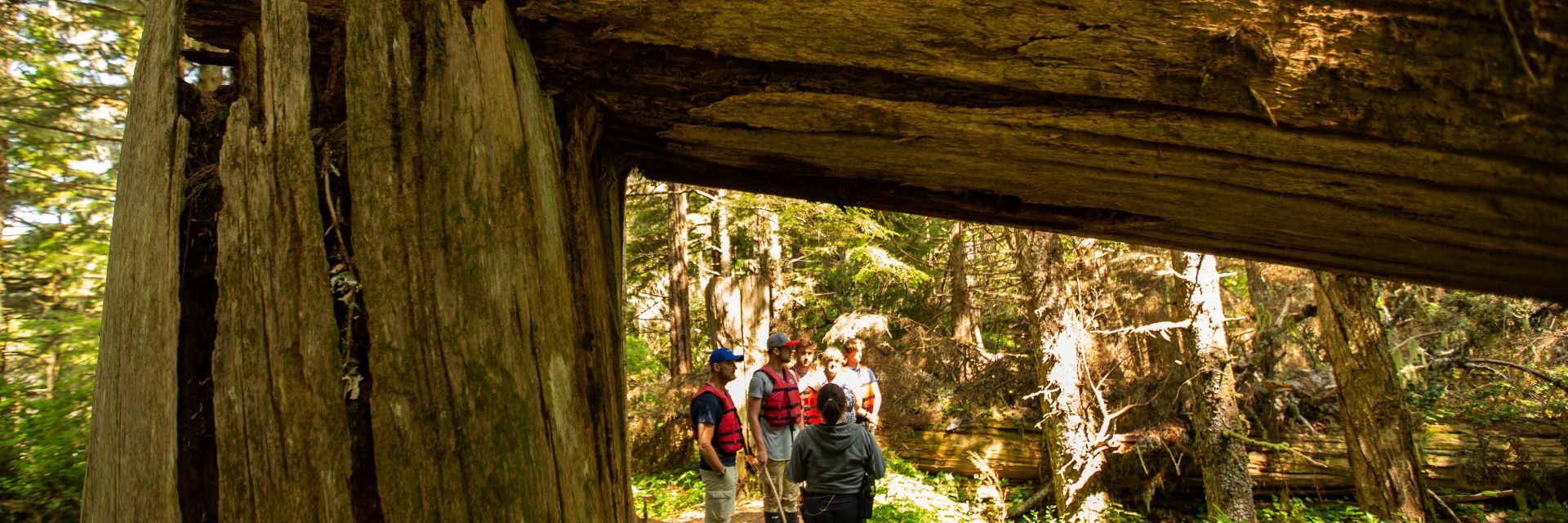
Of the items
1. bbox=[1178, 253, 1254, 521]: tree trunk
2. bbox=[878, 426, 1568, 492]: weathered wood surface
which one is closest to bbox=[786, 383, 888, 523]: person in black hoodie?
bbox=[1178, 253, 1254, 521]: tree trunk

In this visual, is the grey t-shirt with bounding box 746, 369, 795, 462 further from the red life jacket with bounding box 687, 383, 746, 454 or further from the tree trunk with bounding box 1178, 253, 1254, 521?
the tree trunk with bounding box 1178, 253, 1254, 521

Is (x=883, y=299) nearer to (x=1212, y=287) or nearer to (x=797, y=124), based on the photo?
(x=1212, y=287)

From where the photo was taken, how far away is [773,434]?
7875 millimetres

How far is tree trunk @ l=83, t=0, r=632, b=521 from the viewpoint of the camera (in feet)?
3.66

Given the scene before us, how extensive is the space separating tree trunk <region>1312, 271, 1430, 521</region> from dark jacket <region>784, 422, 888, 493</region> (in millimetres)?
4977

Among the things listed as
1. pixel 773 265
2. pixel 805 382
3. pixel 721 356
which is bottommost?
pixel 805 382

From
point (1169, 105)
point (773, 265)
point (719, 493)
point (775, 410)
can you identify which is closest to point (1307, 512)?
point (775, 410)

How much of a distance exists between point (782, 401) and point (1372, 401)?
6.17 meters

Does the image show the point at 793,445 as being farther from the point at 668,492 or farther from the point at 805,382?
the point at 668,492

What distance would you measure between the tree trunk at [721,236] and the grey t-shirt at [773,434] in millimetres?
5925

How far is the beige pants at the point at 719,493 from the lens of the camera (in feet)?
22.8

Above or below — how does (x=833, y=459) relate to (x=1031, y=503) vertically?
above

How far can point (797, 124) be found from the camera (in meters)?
1.32

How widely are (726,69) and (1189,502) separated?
1327cm
